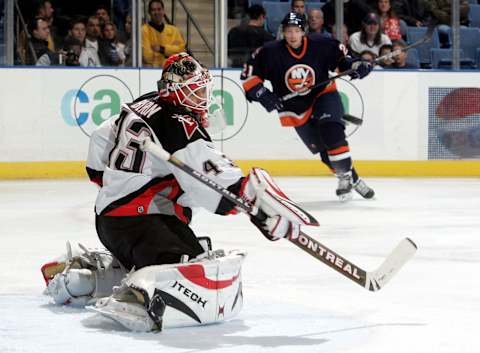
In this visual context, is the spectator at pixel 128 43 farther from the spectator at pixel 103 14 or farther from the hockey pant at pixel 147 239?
the hockey pant at pixel 147 239

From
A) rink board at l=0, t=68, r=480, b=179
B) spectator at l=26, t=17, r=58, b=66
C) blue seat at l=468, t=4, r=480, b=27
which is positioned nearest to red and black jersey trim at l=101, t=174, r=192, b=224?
rink board at l=0, t=68, r=480, b=179

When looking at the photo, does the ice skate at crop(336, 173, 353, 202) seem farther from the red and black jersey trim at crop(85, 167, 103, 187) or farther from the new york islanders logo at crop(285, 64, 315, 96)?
the red and black jersey trim at crop(85, 167, 103, 187)

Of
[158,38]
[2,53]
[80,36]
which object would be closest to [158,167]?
[2,53]

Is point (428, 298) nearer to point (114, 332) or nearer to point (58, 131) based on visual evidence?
point (114, 332)

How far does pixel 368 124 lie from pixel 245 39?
3.75ft

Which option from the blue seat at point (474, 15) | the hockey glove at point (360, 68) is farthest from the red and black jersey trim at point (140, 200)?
the blue seat at point (474, 15)

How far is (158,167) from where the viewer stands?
303cm

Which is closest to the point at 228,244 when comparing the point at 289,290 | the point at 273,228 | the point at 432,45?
the point at 289,290

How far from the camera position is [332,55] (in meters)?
6.88

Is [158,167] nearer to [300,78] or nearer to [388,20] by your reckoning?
[300,78]

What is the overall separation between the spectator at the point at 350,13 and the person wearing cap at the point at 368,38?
5cm

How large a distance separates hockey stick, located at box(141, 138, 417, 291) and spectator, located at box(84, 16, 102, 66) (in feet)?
17.5

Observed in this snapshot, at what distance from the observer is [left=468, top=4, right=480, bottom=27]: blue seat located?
8.88 metres

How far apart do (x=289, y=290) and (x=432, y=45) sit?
5556 millimetres
